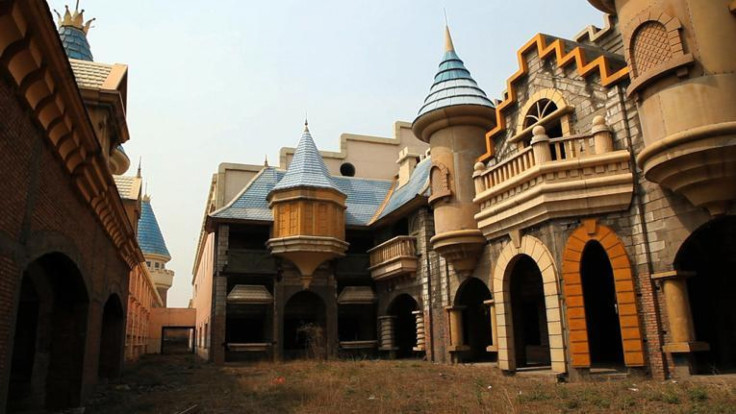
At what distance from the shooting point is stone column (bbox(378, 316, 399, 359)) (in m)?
27.4

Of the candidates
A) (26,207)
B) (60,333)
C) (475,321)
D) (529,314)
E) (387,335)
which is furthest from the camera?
(387,335)

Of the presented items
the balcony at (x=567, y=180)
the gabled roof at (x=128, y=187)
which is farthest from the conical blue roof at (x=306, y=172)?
the balcony at (x=567, y=180)

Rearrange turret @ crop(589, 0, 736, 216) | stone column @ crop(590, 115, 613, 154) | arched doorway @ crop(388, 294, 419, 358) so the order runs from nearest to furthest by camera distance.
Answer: turret @ crop(589, 0, 736, 216) → stone column @ crop(590, 115, 613, 154) → arched doorway @ crop(388, 294, 419, 358)

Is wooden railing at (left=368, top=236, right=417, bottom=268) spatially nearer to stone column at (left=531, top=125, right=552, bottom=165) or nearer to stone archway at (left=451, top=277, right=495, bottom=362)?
stone archway at (left=451, top=277, right=495, bottom=362)

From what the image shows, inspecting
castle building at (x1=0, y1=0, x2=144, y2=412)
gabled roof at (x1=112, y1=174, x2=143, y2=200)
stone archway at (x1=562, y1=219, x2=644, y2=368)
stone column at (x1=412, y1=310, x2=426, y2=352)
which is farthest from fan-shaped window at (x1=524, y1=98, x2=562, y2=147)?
gabled roof at (x1=112, y1=174, x2=143, y2=200)

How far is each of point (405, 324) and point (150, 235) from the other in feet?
124

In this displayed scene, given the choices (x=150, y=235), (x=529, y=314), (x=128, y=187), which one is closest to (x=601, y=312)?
(x=529, y=314)

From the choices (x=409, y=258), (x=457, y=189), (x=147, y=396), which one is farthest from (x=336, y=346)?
(x=147, y=396)

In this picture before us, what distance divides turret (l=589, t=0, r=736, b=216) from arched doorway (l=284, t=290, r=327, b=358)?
65.5 ft

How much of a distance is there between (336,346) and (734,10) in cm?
2187

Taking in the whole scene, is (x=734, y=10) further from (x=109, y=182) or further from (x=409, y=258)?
(x=409, y=258)

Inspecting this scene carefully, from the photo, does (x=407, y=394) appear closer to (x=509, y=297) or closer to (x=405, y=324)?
(x=509, y=297)

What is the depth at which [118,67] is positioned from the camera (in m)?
14.8

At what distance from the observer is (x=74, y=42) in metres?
21.5
